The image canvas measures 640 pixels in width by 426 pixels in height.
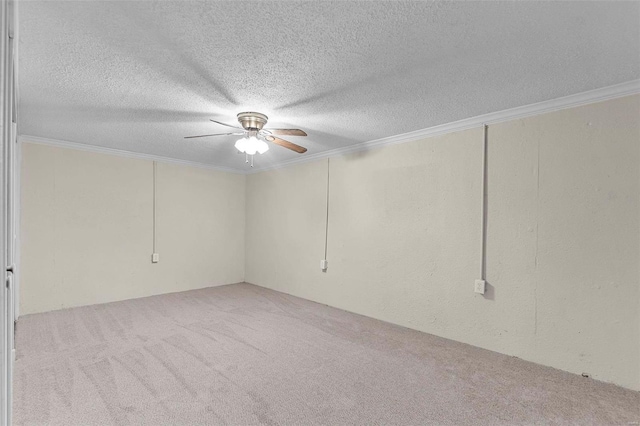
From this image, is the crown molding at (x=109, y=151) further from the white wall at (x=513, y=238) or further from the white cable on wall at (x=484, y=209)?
the white cable on wall at (x=484, y=209)

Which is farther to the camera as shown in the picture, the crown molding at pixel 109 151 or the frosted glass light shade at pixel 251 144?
the crown molding at pixel 109 151

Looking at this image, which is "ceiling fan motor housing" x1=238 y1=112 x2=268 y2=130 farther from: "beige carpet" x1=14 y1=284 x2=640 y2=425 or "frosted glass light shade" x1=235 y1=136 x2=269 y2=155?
"beige carpet" x1=14 y1=284 x2=640 y2=425

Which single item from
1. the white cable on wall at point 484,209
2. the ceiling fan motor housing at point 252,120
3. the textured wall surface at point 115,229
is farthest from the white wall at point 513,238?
the textured wall surface at point 115,229

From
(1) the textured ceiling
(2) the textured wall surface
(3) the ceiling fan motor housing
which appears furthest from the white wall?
(2) the textured wall surface

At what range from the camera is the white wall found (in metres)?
2.11

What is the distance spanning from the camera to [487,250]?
8.79 feet

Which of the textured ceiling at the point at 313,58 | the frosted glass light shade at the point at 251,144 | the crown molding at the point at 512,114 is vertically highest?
the textured ceiling at the point at 313,58

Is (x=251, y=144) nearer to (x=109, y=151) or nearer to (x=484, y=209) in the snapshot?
(x=484, y=209)

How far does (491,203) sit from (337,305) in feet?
6.96

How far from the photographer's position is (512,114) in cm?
253

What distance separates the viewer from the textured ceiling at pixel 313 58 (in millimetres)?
1398

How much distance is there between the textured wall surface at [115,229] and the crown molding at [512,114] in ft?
7.68

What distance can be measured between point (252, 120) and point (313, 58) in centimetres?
91

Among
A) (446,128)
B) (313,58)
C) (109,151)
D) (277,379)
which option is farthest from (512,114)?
(109,151)
